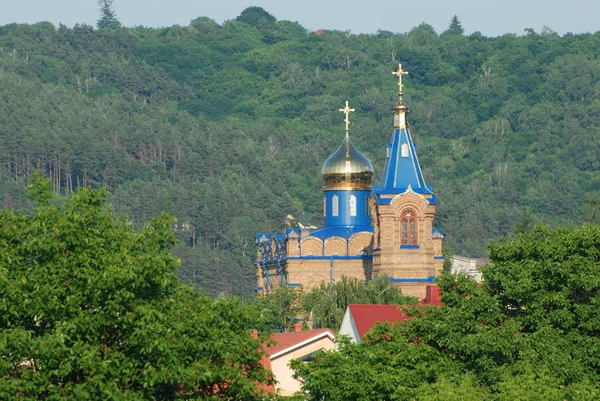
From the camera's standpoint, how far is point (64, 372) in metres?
33.3

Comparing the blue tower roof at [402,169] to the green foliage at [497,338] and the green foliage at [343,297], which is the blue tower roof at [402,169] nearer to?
the green foliage at [343,297]

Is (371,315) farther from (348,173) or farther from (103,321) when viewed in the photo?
(348,173)

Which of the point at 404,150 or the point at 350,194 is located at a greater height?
the point at 404,150

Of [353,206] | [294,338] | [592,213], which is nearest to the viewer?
[294,338]

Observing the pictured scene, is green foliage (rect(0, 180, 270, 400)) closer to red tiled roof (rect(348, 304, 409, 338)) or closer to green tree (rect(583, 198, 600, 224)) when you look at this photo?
red tiled roof (rect(348, 304, 409, 338))

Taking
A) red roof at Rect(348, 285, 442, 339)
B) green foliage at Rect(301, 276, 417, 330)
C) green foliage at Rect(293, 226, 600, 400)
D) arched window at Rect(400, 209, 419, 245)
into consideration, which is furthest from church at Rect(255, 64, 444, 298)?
green foliage at Rect(293, 226, 600, 400)

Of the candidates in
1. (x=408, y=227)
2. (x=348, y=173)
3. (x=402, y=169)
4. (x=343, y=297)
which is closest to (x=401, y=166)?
(x=402, y=169)

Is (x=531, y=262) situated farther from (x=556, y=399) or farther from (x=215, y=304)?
(x=215, y=304)

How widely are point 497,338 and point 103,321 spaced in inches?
401

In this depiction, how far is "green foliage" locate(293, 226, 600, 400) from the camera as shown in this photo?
4088 centimetres

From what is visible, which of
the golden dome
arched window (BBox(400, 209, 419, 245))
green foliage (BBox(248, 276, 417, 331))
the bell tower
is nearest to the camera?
green foliage (BBox(248, 276, 417, 331))

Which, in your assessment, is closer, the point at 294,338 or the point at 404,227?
the point at 294,338

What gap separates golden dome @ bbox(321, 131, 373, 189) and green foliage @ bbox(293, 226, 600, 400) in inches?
1490

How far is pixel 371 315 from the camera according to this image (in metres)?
50.3
